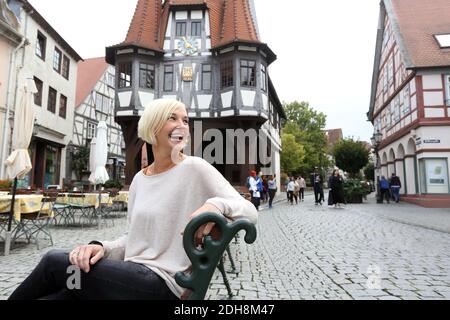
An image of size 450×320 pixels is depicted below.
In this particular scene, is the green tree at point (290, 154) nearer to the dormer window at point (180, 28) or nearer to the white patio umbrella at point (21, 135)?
the dormer window at point (180, 28)

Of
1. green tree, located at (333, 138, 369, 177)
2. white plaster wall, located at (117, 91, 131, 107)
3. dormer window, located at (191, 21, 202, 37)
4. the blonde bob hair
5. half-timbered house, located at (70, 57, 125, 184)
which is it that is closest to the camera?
the blonde bob hair

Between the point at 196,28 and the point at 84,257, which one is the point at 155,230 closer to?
the point at 84,257

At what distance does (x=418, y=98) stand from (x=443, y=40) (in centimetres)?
426

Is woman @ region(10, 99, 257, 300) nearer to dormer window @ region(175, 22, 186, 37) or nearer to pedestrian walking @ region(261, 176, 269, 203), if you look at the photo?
pedestrian walking @ region(261, 176, 269, 203)

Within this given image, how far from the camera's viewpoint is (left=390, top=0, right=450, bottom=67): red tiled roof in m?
17.8

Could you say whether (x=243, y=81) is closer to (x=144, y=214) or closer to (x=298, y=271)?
(x=298, y=271)

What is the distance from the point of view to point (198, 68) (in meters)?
18.8

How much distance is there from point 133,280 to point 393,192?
2173 centimetres

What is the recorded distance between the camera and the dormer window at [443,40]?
1833 cm

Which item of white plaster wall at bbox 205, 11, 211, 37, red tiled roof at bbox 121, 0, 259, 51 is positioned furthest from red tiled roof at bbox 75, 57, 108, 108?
white plaster wall at bbox 205, 11, 211, 37

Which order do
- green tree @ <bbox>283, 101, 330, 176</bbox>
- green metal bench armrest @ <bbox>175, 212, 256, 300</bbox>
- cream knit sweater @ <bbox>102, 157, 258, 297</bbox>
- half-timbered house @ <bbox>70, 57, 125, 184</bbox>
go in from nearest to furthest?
green metal bench armrest @ <bbox>175, 212, 256, 300</bbox>
cream knit sweater @ <bbox>102, 157, 258, 297</bbox>
half-timbered house @ <bbox>70, 57, 125, 184</bbox>
green tree @ <bbox>283, 101, 330, 176</bbox>

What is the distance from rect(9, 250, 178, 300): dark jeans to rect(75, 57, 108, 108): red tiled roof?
2595 cm

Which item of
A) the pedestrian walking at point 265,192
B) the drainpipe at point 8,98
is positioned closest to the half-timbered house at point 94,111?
the drainpipe at point 8,98

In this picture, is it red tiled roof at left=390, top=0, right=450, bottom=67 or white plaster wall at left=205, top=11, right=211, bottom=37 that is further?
white plaster wall at left=205, top=11, right=211, bottom=37
